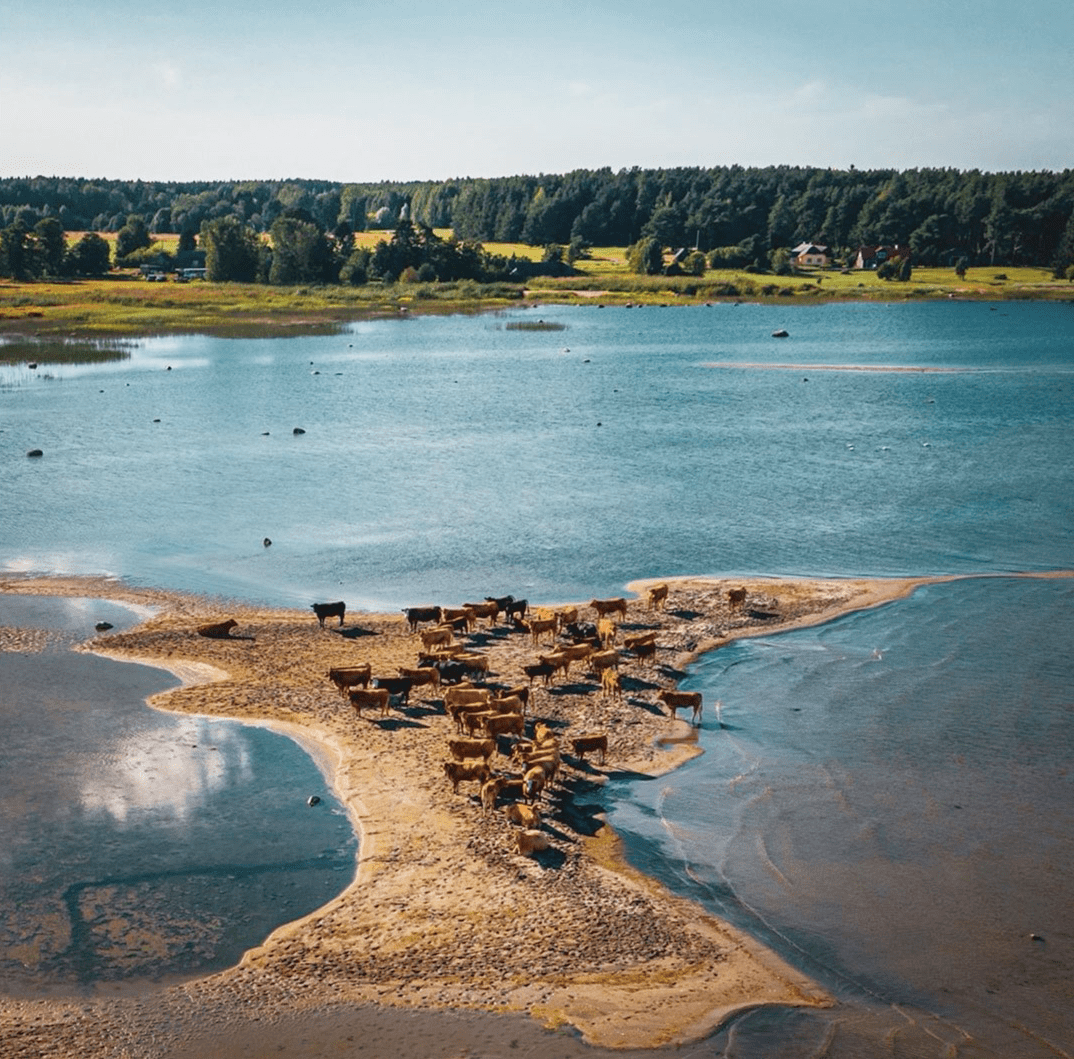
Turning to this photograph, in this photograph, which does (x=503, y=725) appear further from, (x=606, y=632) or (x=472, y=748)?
(x=606, y=632)

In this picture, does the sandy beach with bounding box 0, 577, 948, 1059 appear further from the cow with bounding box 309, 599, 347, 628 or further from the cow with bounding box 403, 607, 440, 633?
the cow with bounding box 309, 599, 347, 628

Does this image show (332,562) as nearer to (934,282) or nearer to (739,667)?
(739,667)

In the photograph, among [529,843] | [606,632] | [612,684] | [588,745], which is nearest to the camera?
[529,843]

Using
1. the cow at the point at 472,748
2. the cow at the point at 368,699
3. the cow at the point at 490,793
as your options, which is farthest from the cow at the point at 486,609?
the cow at the point at 490,793

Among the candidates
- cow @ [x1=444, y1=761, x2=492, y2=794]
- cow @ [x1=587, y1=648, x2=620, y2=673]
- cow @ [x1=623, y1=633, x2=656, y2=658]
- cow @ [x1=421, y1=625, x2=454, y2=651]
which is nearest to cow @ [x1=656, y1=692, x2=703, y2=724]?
cow @ [x1=587, y1=648, x2=620, y2=673]

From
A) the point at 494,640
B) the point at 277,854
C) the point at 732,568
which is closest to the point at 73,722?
the point at 277,854

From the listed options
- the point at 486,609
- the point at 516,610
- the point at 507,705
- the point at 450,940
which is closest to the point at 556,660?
the point at 507,705

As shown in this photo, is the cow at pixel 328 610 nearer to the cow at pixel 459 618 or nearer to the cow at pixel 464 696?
the cow at pixel 459 618
